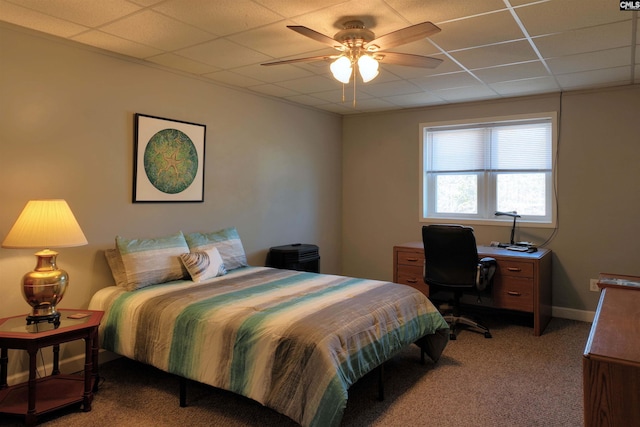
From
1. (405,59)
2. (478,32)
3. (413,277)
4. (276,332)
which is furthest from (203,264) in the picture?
(478,32)

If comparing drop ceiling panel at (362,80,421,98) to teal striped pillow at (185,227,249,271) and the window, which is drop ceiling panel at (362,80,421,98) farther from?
teal striped pillow at (185,227,249,271)

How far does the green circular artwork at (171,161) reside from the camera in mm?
3521

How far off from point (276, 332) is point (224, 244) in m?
1.69

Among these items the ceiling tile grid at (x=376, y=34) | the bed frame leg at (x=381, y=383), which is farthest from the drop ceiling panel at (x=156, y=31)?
the bed frame leg at (x=381, y=383)

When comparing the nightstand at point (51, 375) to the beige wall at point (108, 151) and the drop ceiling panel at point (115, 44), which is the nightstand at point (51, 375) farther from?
the drop ceiling panel at point (115, 44)

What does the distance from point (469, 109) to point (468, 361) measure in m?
2.83

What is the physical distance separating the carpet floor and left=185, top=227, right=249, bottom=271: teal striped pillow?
101 centimetres

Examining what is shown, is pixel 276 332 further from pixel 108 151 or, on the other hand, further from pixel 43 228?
pixel 108 151

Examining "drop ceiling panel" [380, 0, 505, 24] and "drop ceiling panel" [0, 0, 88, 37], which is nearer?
"drop ceiling panel" [380, 0, 505, 24]

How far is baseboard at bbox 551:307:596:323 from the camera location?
14.1 ft

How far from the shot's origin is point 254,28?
273 centimetres

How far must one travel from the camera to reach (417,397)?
9.02 feet

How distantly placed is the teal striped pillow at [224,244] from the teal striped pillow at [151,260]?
0.15 meters

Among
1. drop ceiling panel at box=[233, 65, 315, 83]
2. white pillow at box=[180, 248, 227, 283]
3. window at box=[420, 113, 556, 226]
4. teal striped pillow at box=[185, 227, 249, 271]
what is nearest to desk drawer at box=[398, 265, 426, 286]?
window at box=[420, 113, 556, 226]
